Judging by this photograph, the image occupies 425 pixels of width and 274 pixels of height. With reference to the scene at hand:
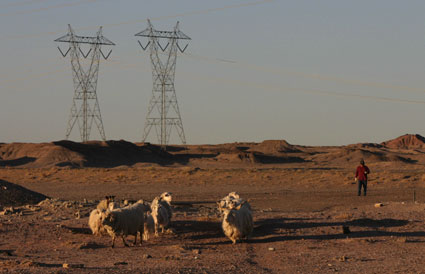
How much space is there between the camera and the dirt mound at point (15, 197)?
36156 millimetres

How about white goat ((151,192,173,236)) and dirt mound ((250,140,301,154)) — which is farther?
dirt mound ((250,140,301,154))

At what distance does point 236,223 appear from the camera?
22.7 metres

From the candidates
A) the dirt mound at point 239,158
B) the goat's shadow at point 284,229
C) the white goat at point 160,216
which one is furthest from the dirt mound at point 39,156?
the white goat at point 160,216

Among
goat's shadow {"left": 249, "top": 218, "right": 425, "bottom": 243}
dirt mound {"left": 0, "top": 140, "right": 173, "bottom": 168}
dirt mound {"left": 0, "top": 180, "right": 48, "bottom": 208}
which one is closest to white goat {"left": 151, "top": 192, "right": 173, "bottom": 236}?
goat's shadow {"left": 249, "top": 218, "right": 425, "bottom": 243}

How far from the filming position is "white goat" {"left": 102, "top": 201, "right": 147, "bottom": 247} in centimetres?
2208

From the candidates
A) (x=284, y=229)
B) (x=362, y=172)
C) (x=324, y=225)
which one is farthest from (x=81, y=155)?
(x=284, y=229)

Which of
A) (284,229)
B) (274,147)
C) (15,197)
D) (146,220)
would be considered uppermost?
(274,147)

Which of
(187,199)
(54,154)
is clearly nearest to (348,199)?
(187,199)

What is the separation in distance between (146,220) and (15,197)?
14.8m

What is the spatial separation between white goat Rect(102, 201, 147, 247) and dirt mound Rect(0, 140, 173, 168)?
68.9m

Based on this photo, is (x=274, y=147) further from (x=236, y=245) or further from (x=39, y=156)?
(x=236, y=245)

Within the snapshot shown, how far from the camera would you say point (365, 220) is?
89.8 ft

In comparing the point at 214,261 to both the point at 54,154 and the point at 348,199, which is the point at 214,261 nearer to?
the point at 348,199

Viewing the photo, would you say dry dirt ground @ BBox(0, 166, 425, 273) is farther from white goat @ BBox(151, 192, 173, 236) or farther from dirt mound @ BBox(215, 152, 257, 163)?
dirt mound @ BBox(215, 152, 257, 163)
